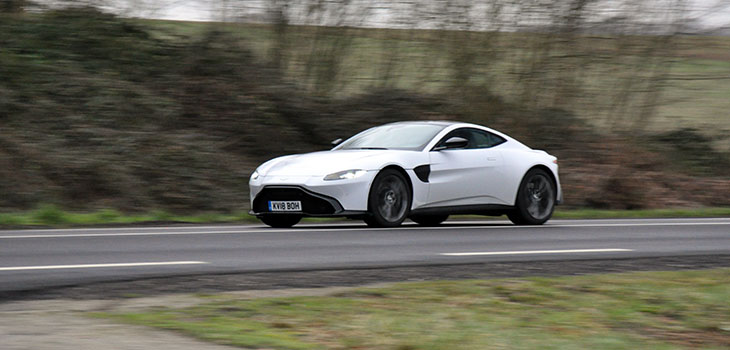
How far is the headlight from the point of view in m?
11.9

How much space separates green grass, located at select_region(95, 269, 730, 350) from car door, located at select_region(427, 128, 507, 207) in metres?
5.49

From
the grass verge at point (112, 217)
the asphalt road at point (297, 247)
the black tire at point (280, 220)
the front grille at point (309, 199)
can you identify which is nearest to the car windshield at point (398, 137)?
the asphalt road at point (297, 247)

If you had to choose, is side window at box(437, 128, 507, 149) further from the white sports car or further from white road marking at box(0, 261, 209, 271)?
white road marking at box(0, 261, 209, 271)

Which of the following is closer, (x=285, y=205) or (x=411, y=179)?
(x=285, y=205)

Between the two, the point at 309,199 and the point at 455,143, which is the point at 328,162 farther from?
the point at 455,143

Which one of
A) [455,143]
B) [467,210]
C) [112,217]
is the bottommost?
[112,217]

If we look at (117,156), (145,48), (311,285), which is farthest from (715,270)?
(145,48)

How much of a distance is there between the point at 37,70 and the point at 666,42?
12.6 m

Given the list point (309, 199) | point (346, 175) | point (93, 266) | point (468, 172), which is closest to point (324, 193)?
point (309, 199)

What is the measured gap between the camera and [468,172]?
43.4ft

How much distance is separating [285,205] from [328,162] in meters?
0.69

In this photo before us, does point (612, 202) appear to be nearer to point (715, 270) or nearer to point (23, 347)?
point (715, 270)

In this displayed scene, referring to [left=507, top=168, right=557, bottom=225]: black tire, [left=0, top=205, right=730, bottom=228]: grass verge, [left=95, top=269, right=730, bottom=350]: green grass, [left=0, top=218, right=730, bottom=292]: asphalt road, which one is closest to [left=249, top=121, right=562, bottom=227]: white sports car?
[left=507, top=168, right=557, bottom=225]: black tire

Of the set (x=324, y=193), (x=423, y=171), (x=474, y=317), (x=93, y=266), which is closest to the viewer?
(x=474, y=317)
